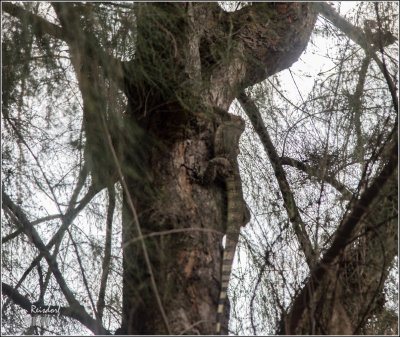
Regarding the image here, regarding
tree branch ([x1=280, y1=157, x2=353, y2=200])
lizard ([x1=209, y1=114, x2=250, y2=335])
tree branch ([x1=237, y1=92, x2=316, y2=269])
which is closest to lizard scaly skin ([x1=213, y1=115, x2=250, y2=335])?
lizard ([x1=209, y1=114, x2=250, y2=335])

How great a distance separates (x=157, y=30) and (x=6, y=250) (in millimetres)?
1243

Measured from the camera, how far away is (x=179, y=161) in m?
2.46

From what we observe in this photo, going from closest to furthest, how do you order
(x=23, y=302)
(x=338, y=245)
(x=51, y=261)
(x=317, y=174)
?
(x=338, y=245) < (x=51, y=261) < (x=23, y=302) < (x=317, y=174)

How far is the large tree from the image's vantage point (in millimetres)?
2164

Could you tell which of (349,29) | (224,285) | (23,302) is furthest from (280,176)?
(23,302)

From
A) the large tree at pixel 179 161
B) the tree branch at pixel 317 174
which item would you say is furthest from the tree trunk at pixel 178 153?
the tree branch at pixel 317 174

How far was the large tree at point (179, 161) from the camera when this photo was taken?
2164 mm

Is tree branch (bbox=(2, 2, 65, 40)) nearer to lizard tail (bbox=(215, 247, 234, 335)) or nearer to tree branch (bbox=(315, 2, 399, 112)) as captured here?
lizard tail (bbox=(215, 247, 234, 335))

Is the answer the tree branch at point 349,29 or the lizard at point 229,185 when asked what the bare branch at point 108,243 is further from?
the tree branch at point 349,29

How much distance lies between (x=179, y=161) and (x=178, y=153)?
0.04 meters

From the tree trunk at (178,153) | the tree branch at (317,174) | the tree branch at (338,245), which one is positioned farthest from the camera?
the tree branch at (317,174)

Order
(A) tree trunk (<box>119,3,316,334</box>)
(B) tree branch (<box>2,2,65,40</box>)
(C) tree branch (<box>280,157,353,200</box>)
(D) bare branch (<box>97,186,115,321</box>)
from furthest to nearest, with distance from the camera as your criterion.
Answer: (C) tree branch (<box>280,157,353,200</box>)
(B) tree branch (<box>2,2,65,40</box>)
(D) bare branch (<box>97,186,115,321</box>)
(A) tree trunk (<box>119,3,316,334</box>)

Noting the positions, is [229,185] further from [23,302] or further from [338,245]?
[23,302]

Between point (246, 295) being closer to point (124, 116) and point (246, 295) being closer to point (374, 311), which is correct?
point (374, 311)
